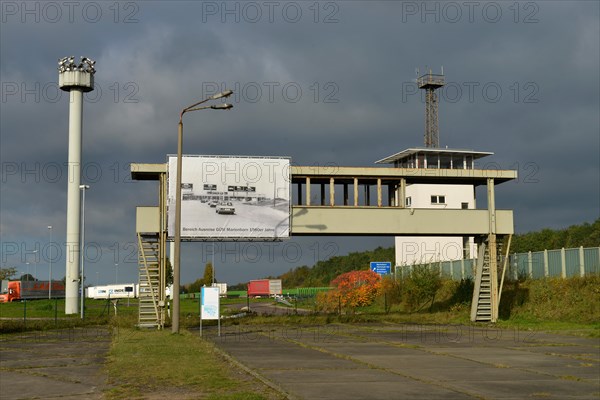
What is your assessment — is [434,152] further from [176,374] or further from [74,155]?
[176,374]

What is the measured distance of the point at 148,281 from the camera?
117 ft

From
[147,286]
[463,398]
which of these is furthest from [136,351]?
[147,286]

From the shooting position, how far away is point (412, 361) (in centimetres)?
1889

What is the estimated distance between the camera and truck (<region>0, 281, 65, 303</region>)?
109512mm

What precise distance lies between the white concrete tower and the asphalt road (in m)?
41.2

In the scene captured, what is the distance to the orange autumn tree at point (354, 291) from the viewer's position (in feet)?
201

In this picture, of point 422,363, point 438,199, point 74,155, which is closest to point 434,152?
point 438,199

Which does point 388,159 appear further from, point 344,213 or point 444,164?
point 344,213

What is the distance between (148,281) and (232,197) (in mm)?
6028

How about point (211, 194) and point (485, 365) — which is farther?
point (211, 194)

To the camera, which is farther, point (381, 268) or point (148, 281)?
point (381, 268)

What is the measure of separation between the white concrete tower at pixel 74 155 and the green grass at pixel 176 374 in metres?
46.0

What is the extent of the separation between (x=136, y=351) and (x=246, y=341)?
5793 millimetres

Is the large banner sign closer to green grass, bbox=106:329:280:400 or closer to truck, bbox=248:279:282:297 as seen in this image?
green grass, bbox=106:329:280:400
